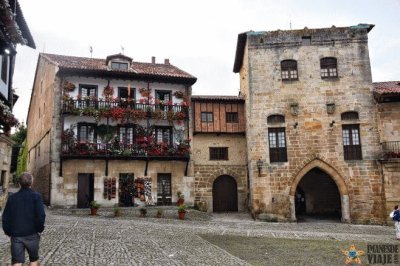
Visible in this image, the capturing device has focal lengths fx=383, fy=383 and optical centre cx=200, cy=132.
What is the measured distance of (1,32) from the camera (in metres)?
11.7

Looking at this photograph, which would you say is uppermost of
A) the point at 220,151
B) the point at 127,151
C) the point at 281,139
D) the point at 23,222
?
the point at 281,139

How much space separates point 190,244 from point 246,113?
1398cm

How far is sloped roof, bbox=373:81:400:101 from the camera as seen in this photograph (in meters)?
22.9

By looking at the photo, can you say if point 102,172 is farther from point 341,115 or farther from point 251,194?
point 341,115

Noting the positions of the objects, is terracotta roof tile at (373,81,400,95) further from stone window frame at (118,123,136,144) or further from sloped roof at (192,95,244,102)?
stone window frame at (118,123,136,144)

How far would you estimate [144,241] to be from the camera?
42.1 feet

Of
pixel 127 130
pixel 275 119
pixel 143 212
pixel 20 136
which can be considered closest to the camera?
pixel 143 212

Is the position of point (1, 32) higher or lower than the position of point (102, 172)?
higher

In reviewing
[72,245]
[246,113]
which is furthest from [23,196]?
[246,113]

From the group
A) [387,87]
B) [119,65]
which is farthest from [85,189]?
[387,87]

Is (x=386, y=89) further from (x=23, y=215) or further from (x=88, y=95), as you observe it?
(x=23, y=215)

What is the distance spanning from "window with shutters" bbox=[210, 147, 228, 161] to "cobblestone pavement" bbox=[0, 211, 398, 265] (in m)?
6.04

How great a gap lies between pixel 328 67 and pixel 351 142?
493 cm

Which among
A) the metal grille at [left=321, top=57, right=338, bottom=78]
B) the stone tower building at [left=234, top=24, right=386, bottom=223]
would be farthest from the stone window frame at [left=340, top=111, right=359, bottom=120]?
the metal grille at [left=321, top=57, right=338, bottom=78]
